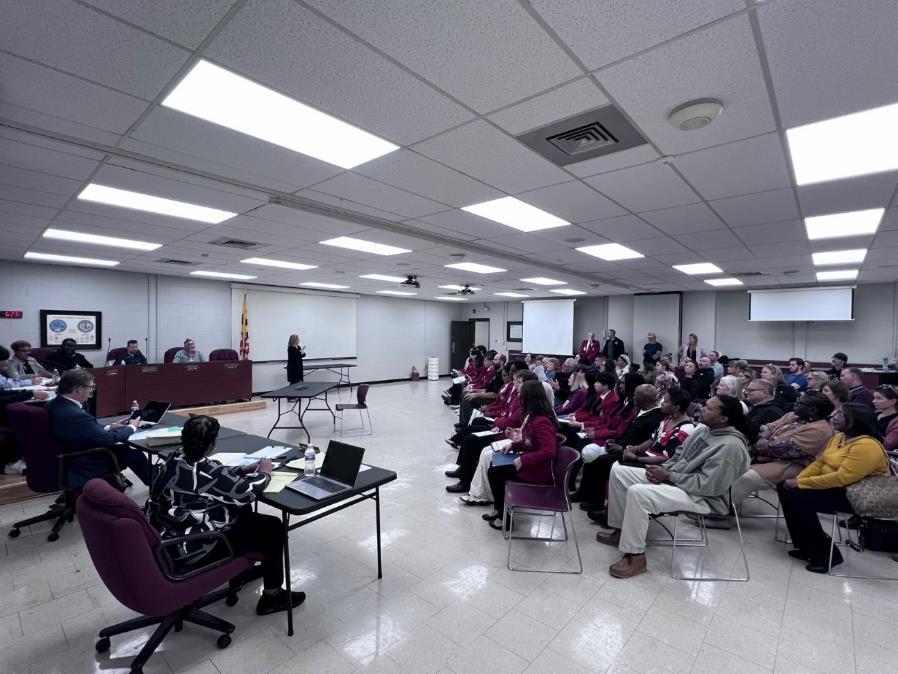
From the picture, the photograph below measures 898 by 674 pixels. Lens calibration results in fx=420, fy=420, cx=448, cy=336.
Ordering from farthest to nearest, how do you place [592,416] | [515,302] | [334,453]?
[515,302] < [592,416] < [334,453]

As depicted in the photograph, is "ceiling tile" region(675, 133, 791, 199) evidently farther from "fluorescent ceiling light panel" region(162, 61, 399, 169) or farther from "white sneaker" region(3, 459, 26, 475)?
"white sneaker" region(3, 459, 26, 475)

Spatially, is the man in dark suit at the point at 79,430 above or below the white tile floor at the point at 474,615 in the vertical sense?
above

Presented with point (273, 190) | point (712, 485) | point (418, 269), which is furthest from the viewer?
point (418, 269)

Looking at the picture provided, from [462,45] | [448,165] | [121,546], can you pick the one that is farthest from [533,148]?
[121,546]

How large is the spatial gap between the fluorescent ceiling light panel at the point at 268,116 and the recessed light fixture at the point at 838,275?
8.51 metres

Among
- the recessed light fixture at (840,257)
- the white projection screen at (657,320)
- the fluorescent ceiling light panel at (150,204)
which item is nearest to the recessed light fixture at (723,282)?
the white projection screen at (657,320)

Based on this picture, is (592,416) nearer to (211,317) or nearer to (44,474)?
(44,474)

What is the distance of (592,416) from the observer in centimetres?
466

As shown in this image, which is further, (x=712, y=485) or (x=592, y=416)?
(x=592, y=416)

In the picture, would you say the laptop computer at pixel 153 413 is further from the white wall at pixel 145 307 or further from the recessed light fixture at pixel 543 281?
the recessed light fixture at pixel 543 281

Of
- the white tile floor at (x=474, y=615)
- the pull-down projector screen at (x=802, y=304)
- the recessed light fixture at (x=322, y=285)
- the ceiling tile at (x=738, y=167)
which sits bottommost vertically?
the white tile floor at (x=474, y=615)

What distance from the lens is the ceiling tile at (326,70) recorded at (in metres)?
1.67

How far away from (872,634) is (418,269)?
687cm

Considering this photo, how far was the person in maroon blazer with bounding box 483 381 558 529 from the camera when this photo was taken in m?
3.18
